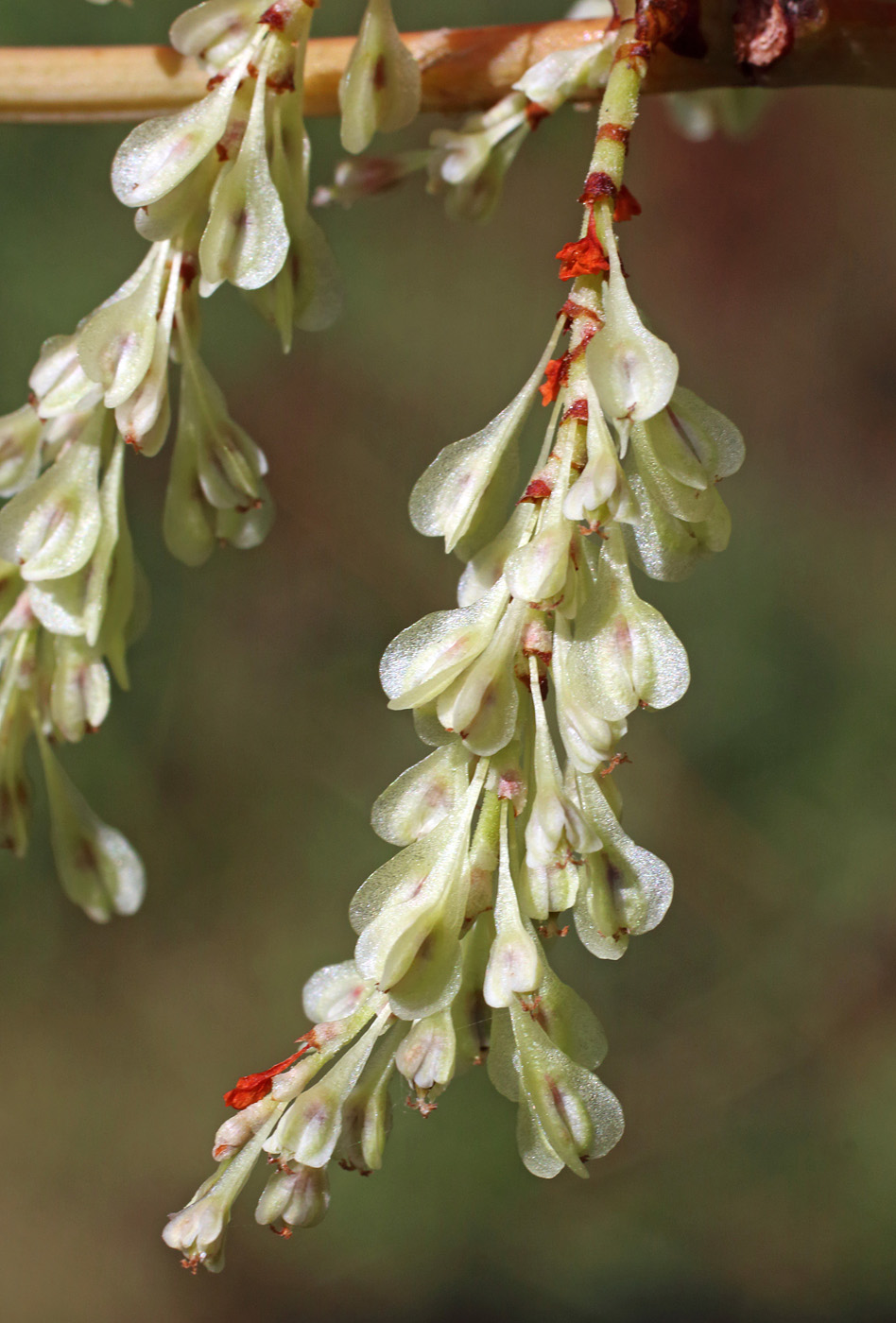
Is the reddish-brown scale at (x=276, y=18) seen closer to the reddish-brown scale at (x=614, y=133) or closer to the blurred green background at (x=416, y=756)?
the reddish-brown scale at (x=614, y=133)

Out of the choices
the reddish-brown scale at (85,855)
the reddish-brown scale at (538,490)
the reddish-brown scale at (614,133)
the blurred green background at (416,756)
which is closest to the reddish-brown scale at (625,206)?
the reddish-brown scale at (614,133)

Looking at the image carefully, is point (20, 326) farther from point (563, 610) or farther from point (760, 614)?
point (563, 610)

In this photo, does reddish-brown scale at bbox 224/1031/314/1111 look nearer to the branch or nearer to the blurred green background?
the branch

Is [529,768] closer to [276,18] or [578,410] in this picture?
[578,410]

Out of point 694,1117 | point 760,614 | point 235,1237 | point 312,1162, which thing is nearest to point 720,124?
point 312,1162

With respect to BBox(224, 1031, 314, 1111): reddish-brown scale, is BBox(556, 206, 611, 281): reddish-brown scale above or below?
above

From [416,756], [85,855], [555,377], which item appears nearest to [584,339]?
[555,377]

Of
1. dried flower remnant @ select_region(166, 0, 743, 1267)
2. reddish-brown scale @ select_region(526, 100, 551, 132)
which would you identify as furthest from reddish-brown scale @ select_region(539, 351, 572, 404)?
reddish-brown scale @ select_region(526, 100, 551, 132)
